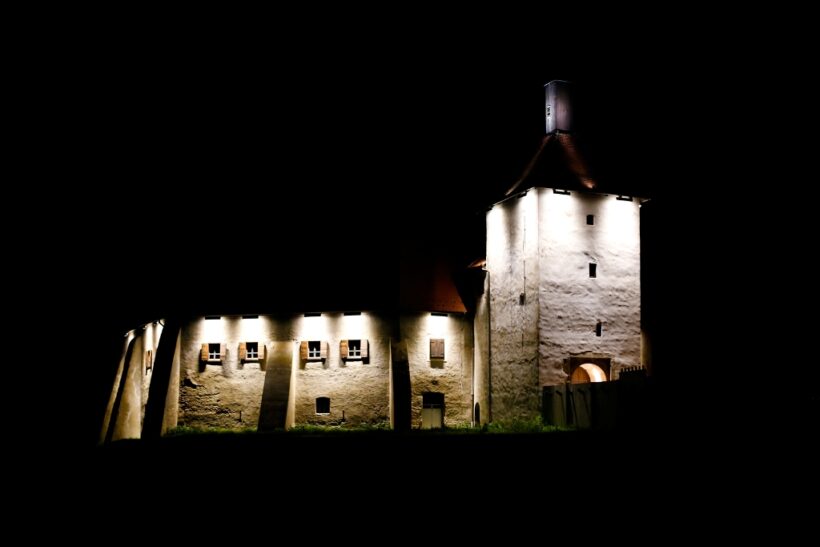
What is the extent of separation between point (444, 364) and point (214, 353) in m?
10.0

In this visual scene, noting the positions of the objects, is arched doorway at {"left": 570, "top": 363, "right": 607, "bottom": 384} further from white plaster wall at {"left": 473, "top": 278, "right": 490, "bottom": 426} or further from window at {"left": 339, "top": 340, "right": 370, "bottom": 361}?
window at {"left": 339, "top": 340, "right": 370, "bottom": 361}

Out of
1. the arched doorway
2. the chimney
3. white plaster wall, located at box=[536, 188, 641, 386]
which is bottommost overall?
the arched doorway

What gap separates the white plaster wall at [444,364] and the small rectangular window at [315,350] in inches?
143

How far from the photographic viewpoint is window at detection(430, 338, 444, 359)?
3677cm

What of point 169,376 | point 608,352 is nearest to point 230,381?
point 169,376

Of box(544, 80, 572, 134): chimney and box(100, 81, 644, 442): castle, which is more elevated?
box(544, 80, 572, 134): chimney

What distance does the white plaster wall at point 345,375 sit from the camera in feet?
118

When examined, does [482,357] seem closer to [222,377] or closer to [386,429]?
[386,429]

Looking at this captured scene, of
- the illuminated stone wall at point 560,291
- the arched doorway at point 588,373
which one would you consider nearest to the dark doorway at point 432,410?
the illuminated stone wall at point 560,291

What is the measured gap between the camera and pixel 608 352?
33156 millimetres

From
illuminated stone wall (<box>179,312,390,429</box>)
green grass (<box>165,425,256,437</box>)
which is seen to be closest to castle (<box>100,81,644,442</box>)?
illuminated stone wall (<box>179,312,390,429</box>)

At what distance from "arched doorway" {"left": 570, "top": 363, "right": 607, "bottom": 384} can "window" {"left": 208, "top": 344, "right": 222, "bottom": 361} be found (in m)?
15.2

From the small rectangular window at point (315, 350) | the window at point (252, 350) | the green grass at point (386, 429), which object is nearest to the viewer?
the green grass at point (386, 429)

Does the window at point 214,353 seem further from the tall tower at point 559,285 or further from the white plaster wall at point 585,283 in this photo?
the white plaster wall at point 585,283
